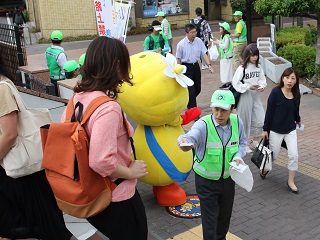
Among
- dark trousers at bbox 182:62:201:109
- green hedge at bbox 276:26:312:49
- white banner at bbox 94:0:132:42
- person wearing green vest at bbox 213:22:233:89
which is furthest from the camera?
green hedge at bbox 276:26:312:49

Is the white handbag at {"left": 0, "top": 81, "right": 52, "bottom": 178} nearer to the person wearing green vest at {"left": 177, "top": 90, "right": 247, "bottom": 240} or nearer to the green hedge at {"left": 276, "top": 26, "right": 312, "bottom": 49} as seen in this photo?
the person wearing green vest at {"left": 177, "top": 90, "right": 247, "bottom": 240}

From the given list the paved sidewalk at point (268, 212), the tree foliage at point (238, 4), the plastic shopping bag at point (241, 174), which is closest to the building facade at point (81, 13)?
the tree foliage at point (238, 4)

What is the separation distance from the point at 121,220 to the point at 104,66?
100 centimetres

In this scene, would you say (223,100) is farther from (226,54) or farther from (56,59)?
(226,54)

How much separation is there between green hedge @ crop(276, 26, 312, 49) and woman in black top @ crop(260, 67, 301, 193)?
8.43 metres

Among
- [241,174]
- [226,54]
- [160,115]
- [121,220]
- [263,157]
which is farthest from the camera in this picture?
[226,54]

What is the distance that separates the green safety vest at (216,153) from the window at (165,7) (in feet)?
72.6

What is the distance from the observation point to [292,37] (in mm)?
13719

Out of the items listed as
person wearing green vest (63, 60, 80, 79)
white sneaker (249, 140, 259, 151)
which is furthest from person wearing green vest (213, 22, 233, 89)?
person wearing green vest (63, 60, 80, 79)

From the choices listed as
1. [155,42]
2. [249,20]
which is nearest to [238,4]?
[249,20]

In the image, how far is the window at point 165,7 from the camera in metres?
25.1

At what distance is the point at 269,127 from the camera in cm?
569

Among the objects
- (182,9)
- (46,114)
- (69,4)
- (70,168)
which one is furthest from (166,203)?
(182,9)

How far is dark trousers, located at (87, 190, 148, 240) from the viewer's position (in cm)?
278
